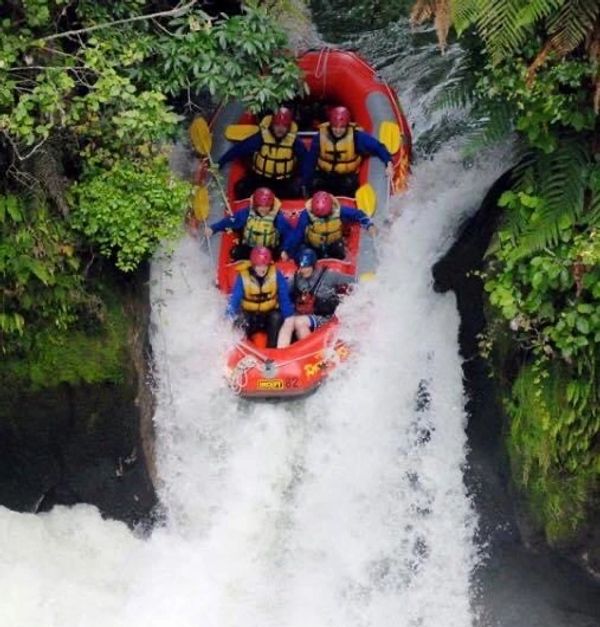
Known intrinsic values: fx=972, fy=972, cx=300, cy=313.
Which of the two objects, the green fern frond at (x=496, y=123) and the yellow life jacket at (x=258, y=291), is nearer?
the green fern frond at (x=496, y=123)

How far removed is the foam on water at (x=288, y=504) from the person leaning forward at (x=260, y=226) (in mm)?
489

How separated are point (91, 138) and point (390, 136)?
10.3 ft

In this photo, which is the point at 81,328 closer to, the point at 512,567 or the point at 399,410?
the point at 399,410

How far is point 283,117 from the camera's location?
860 centimetres

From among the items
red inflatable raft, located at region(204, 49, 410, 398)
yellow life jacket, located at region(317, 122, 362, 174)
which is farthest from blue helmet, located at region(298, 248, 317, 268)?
yellow life jacket, located at region(317, 122, 362, 174)

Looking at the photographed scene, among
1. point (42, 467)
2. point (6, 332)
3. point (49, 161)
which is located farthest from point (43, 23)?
point (42, 467)

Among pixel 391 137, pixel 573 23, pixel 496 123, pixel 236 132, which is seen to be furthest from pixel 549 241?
pixel 236 132

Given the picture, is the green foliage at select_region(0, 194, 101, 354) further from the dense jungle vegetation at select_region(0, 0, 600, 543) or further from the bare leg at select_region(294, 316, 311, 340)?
the bare leg at select_region(294, 316, 311, 340)

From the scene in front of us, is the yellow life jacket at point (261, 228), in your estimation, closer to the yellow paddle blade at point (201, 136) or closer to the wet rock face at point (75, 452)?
the yellow paddle blade at point (201, 136)

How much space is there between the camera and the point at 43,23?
615 centimetres

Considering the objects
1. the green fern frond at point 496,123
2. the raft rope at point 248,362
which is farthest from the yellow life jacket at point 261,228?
the green fern frond at point 496,123

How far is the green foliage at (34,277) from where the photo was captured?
6.41 m

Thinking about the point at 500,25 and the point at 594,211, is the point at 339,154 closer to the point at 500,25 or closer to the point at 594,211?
the point at 500,25

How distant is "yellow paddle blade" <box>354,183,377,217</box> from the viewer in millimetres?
8562
